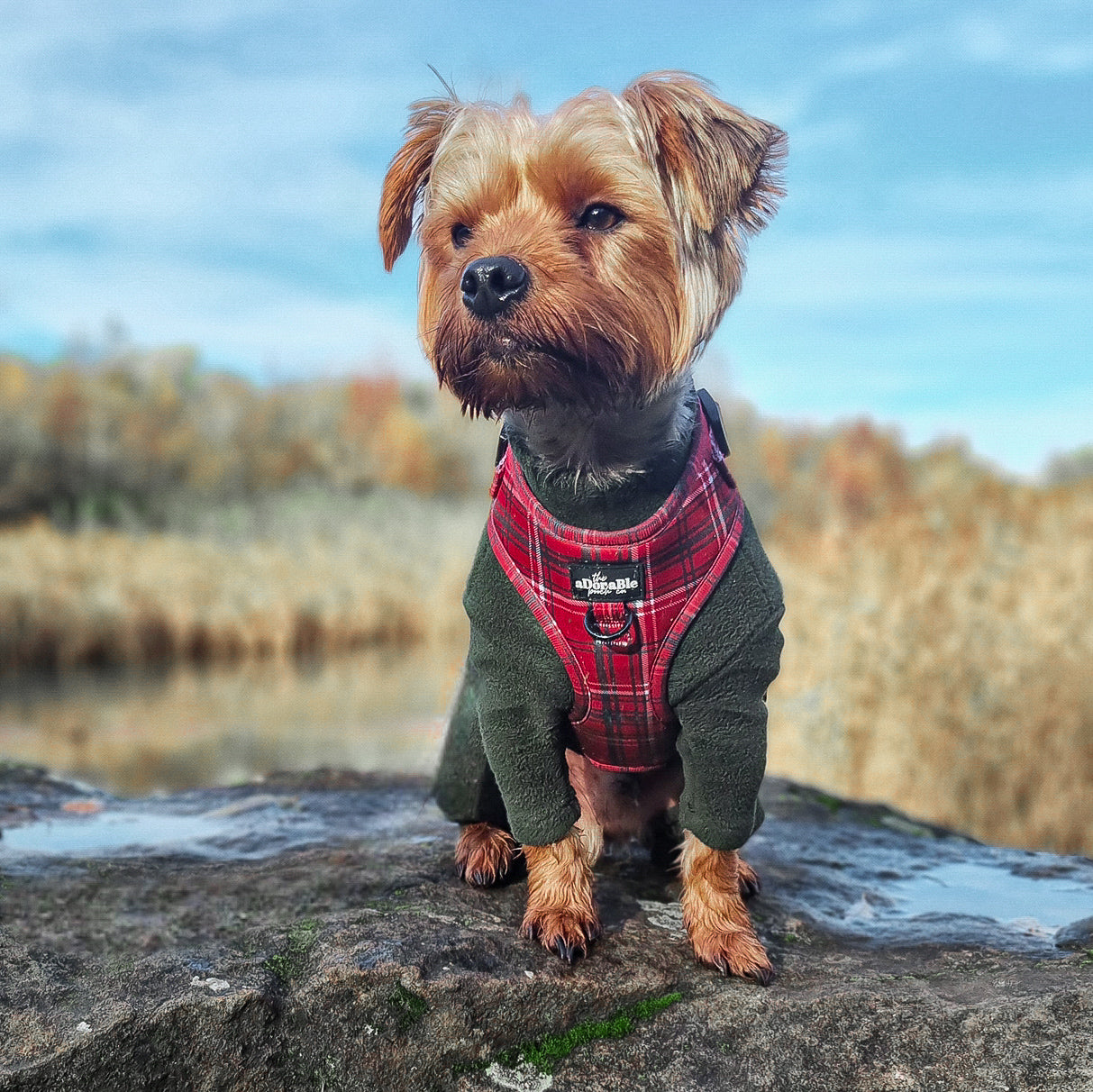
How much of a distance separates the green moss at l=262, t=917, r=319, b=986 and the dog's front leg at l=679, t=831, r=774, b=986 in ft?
3.21

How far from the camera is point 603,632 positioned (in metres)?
2.77

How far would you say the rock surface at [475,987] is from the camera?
2.51 meters

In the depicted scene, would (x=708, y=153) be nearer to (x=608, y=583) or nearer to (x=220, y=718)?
(x=608, y=583)

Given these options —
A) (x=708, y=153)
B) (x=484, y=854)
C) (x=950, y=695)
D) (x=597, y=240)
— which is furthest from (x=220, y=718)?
→ (x=708, y=153)

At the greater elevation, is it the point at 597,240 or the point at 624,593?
the point at 597,240

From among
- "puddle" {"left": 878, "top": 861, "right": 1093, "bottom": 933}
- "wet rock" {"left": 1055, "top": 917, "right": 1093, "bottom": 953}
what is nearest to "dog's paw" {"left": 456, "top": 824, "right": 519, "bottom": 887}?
"puddle" {"left": 878, "top": 861, "right": 1093, "bottom": 933}

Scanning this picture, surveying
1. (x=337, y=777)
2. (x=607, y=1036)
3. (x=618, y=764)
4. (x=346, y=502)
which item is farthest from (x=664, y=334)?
(x=346, y=502)

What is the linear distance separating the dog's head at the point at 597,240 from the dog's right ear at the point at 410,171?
0.30 meters

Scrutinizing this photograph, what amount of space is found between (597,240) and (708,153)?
14.0 inches

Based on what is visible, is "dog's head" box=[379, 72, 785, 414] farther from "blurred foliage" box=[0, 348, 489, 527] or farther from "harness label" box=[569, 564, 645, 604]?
"blurred foliage" box=[0, 348, 489, 527]

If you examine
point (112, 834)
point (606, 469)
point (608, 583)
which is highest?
point (606, 469)

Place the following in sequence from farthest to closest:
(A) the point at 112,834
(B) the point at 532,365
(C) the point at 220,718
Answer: (C) the point at 220,718, (A) the point at 112,834, (B) the point at 532,365

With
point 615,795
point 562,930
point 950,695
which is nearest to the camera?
point 562,930

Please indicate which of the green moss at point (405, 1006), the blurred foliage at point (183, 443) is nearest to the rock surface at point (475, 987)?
the green moss at point (405, 1006)
